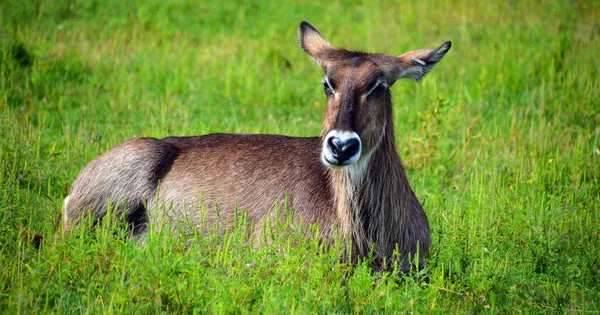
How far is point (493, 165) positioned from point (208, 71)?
13.2ft

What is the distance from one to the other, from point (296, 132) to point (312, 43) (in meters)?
2.30

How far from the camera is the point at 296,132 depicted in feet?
25.6

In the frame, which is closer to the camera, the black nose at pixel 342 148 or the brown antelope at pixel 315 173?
the black nose at pixel 342 148

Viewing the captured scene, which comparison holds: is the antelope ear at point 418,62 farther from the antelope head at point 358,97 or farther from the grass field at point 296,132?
the grass field at point 296,132

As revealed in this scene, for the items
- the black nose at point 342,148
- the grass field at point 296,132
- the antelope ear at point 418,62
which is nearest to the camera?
the grass field at point 296,132

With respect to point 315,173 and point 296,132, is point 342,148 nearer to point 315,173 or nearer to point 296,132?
point 315,173

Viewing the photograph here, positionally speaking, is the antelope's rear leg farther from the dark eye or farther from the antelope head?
the dark eye

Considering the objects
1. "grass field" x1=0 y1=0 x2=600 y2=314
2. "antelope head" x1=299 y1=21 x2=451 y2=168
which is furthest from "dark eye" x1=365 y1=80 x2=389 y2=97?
"grass field" x1=0 y1=0 x2=600 y2=314

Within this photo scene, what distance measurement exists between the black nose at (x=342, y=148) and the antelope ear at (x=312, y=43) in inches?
35.7

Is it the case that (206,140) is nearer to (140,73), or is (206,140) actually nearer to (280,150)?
(280,150)

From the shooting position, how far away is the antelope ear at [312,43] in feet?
17.5

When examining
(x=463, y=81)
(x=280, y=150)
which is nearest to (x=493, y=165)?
(x=280, y=150)

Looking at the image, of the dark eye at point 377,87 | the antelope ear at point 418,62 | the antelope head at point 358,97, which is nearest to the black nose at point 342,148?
the antelope head at point 358,97

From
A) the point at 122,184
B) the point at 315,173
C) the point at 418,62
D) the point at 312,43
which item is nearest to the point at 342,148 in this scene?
the point at 315,173
